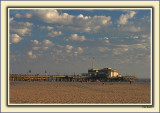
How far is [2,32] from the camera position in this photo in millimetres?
9875

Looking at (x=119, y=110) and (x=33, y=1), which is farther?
(x=33, y=1)

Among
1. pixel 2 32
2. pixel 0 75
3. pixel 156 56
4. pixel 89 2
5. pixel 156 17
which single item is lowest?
pixel 0 75

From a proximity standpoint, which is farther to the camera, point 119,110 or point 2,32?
point 2,32

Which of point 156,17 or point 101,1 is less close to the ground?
point 101,1

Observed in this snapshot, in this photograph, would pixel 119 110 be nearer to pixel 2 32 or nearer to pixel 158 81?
pixel 158 81

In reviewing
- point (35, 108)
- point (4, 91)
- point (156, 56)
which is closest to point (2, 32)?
point (4, 91)

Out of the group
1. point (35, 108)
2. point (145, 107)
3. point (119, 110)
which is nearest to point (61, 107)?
point (35, 108)

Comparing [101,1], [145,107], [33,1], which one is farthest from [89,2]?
[145,107]

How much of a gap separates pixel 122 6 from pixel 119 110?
15.7 ft

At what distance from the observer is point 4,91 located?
969cm

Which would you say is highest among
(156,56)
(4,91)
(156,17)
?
(156,17)

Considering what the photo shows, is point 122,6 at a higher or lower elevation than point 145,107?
higher

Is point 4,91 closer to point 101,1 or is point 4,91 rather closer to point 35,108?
point 35,108

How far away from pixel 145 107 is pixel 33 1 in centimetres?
716
